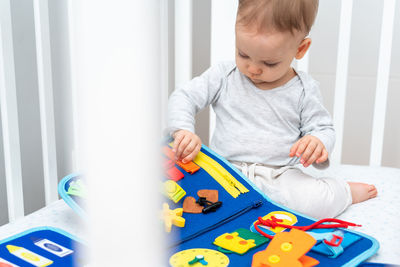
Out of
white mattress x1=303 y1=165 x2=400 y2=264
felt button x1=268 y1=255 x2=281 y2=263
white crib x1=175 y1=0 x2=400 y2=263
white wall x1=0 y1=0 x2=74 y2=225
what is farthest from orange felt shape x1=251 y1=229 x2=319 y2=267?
white wall x1=0 y1=0 x2=74 y2=225

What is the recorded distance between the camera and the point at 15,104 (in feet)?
2.35

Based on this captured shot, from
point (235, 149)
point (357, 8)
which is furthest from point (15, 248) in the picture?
point (357, 8)

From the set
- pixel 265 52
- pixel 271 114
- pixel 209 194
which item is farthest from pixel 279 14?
pixel 209 194

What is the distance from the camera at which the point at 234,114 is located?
78 cm

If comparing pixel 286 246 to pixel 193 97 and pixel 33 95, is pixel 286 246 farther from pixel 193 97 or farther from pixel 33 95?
pixel 33 95

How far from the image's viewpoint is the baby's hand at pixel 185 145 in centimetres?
71

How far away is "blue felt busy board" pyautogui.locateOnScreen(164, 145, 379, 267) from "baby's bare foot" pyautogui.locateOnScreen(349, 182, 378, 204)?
0.17 meters

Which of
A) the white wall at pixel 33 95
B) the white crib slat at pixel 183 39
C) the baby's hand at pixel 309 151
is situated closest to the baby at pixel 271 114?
the baby's hand at pixel 309 151

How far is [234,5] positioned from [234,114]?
0.89 feet

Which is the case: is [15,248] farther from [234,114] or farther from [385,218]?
[385,218]

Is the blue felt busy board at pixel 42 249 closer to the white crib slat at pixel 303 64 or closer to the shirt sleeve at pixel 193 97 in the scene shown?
the shirt sleeve at pixel 193 97

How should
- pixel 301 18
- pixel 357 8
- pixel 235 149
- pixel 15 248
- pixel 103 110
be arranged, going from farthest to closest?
pixel 357 8 < pixel 235 149 < pixel 301 18 < pixel 15 248 < pixel 103 110

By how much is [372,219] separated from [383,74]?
1.15 ft

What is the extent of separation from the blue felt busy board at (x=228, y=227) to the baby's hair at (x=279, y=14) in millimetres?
225
